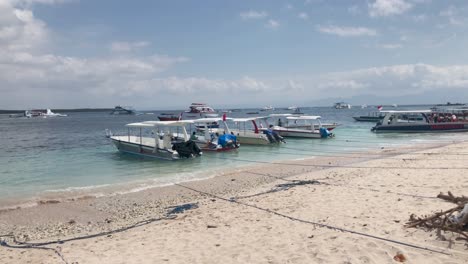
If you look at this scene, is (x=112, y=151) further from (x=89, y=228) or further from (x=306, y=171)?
(x=89, y=228)

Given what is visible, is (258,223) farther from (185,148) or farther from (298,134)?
(298,134)

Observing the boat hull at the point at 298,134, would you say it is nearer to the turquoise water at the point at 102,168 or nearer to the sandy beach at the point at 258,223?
the turquoise water at the point at 102,168

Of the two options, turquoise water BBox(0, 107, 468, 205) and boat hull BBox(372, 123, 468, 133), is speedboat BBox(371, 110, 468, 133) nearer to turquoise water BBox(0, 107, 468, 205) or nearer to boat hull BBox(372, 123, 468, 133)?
boat hull BBox(372, 123, 468, 133)

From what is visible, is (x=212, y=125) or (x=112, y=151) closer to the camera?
(x=112, y=151)

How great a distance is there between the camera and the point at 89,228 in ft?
31.4

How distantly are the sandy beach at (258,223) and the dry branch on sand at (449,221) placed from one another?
0.61ft

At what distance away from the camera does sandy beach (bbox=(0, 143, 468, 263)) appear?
6.30 m

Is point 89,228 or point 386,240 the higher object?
point 386,240

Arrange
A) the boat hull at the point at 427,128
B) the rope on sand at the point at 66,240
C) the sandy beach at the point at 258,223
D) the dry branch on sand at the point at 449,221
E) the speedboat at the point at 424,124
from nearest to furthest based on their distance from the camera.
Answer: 1. the dry branch on sand at the point at 449,221
2. the sandy beach at the point at 258,223
3. the rope on sand at the point at 66,240
4. the boat hull at the point at 427,128
5. the speedboat at the point at 424,124

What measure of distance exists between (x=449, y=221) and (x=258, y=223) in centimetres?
360

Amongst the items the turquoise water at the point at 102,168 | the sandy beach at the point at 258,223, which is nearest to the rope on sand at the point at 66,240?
the sandy beach at the point at 258,223

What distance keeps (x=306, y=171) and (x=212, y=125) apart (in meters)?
22.7

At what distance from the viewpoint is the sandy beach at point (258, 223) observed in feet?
20.7

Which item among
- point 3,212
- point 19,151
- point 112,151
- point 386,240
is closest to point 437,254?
point 386,240
